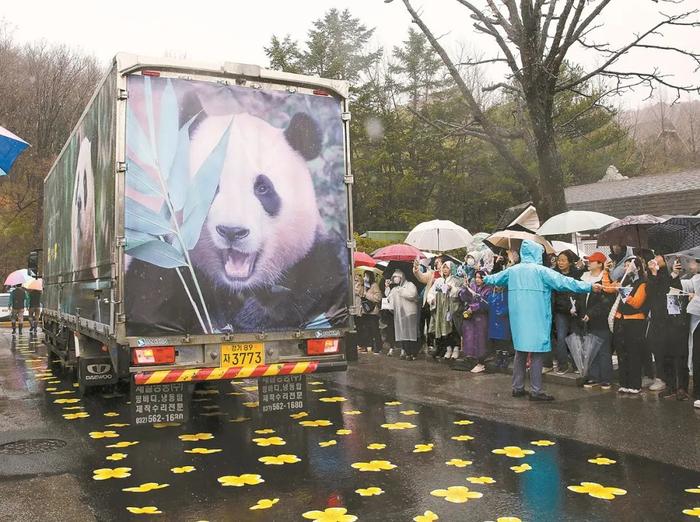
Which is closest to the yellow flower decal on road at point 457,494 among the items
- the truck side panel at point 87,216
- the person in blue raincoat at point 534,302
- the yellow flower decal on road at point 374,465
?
the yellow flower decal on road at point 374,465

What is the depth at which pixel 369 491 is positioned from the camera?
500 cm

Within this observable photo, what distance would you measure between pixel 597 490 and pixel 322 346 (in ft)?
10.3

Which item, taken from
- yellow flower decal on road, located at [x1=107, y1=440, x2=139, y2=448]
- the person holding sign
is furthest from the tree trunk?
yellow flower decal on road, located at [x1=107, y1=440, x2=139, y2=448]

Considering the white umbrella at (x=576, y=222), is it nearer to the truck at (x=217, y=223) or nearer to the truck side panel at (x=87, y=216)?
the truck at (x=217, y=223)

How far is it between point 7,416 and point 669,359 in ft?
27.0

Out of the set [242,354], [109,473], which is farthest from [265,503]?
[242,354]

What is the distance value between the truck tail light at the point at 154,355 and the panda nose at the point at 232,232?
1169 millimetres

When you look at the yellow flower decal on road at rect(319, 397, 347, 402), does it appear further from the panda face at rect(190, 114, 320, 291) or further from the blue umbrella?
the blue umbrella

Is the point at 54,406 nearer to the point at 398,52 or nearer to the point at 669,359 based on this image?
the point at 669,359

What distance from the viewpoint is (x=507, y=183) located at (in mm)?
31828

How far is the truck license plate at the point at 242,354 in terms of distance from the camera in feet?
21.9

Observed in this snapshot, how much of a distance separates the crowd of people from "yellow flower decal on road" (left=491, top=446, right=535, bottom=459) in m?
2.36

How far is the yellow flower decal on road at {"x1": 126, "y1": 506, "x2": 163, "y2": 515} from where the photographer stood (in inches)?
181

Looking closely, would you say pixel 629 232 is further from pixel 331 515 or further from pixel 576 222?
pixel 331 515
